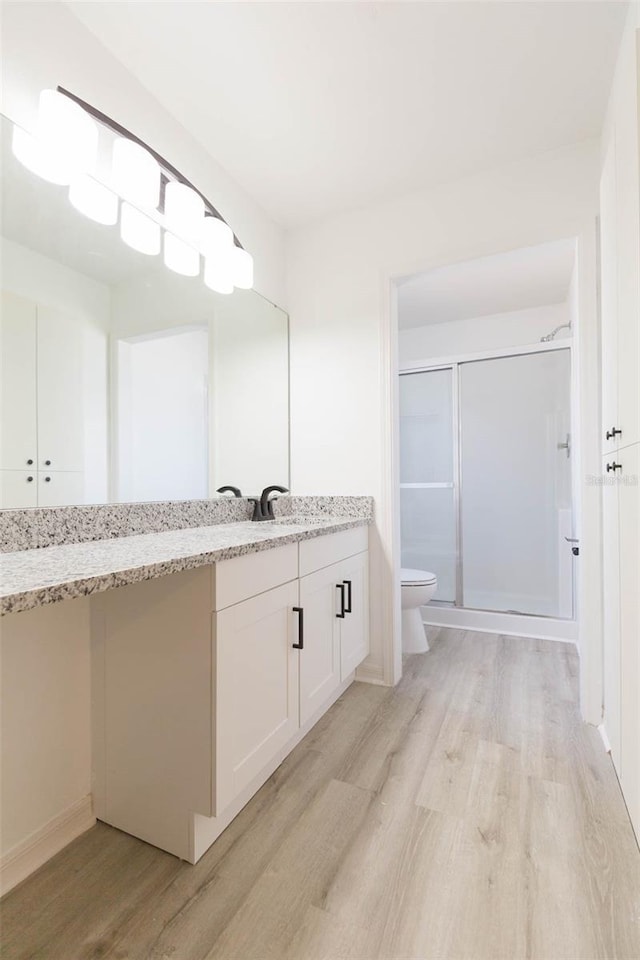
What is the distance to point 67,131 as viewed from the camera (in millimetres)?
1196

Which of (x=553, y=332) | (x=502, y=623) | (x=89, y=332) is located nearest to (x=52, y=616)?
(x=89, y=332)

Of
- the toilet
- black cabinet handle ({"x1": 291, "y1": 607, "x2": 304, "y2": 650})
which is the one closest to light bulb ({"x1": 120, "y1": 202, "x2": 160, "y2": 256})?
black cabinet handle ({"x1": 291, "y1": 607, "x2": 304, "y2": 650})

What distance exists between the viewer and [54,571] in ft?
2.56

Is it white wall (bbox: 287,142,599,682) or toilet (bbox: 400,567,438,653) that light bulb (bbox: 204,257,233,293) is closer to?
white wall (bbox: 287,142,599,682)

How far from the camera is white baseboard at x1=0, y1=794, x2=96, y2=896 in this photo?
40.2 inches

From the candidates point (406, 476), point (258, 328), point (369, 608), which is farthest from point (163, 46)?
point (406, 476)

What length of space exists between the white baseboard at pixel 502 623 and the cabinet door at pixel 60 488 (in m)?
2.44

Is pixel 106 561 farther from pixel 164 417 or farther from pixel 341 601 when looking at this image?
pixel 341 601

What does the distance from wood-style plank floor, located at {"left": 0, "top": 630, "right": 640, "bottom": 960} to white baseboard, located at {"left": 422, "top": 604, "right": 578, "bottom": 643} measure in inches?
43.4

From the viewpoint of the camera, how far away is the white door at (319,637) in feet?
4.86

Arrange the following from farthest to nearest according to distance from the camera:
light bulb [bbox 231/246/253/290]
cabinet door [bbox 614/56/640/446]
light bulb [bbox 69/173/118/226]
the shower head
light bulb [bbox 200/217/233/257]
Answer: the shower head
light bulb [bbox 231/246/253/290]
light bulb [bbox 200/217/233/257]
light bulb [bbox 69/173/118/226]
cabinet door [bbox 614/56/640/446]

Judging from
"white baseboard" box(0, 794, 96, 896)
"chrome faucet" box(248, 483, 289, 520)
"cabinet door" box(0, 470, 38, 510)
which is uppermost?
"cabinet door" box(0, 470, 38, 510)

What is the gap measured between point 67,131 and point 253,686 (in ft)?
5.35

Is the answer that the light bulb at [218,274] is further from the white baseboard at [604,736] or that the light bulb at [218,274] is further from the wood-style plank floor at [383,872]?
the white baseboard at [604,736]
